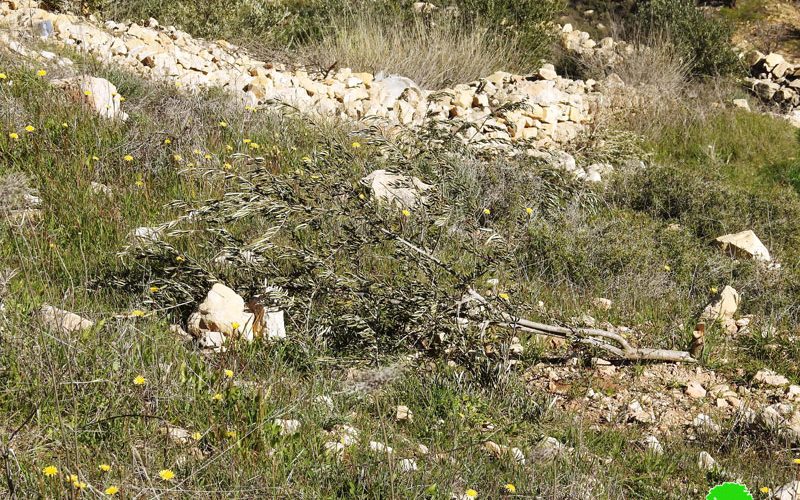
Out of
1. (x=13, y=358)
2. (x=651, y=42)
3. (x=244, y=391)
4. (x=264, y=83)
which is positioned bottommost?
(x=651, y=42)

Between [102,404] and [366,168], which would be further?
[366,168]

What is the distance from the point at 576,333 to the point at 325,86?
4.85 m

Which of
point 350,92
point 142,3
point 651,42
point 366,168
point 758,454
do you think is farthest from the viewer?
point 651,42

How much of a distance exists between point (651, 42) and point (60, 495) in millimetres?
9813

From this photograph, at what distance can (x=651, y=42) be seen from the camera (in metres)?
10.5

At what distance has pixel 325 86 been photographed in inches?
318

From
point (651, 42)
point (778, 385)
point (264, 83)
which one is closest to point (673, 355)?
point (778, 385)

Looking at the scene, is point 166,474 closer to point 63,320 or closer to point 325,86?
point 63,320

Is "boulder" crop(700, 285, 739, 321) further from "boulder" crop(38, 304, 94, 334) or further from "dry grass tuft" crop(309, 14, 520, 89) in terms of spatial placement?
"dry grass tuft" crop(309, 14, 520, 89)

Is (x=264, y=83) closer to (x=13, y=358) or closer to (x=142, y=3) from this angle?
(x=142, y=3)

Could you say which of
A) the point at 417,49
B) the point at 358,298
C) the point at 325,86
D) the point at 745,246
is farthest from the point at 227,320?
the point at 417,49

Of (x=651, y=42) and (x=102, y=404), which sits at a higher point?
(x=102, y=404)

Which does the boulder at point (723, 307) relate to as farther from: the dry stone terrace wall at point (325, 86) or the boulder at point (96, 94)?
the boulder at point (96, 94)

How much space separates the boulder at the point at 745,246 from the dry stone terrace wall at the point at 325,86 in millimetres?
1888
